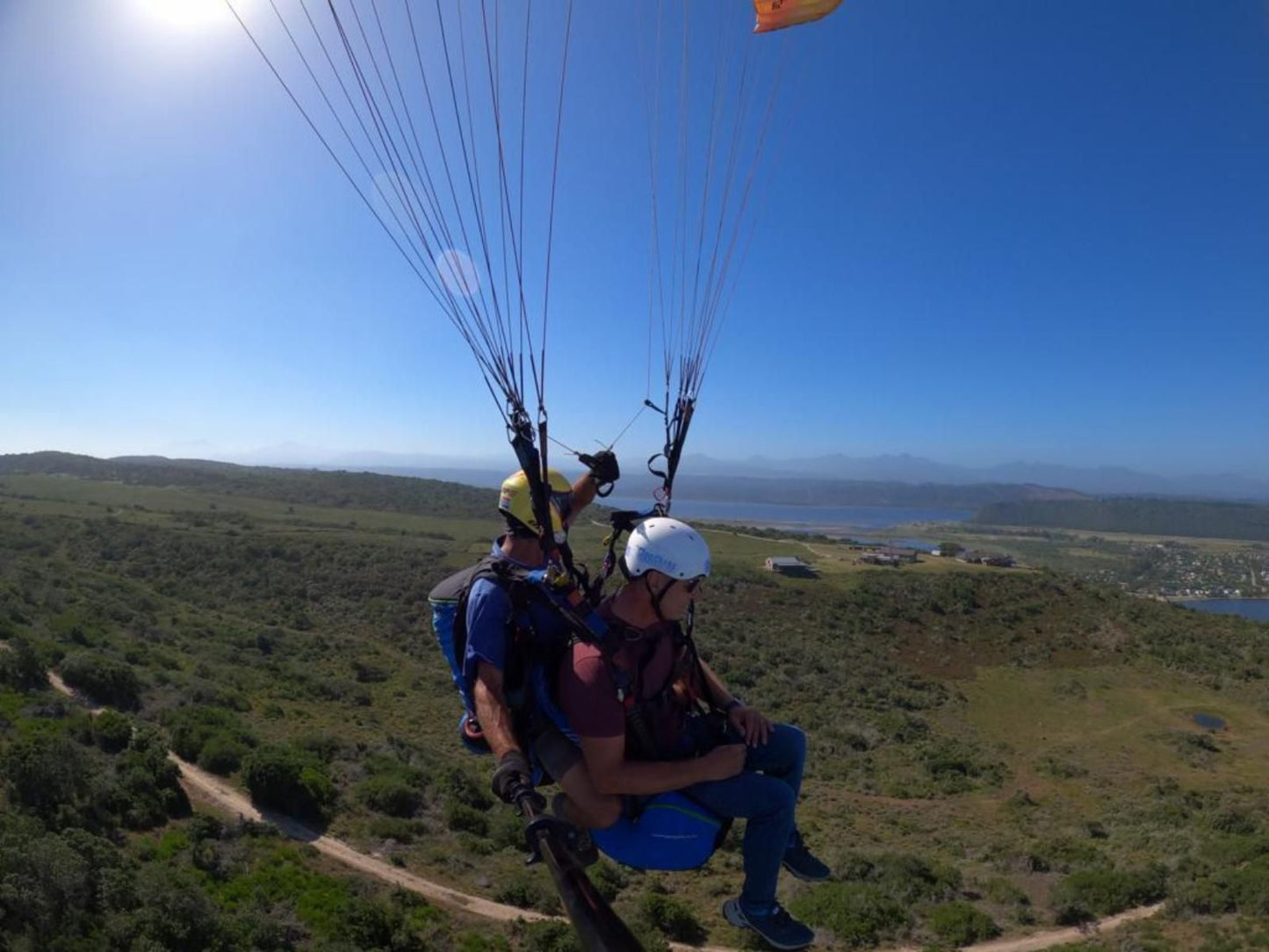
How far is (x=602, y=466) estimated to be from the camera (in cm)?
541

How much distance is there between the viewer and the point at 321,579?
44.0 meters

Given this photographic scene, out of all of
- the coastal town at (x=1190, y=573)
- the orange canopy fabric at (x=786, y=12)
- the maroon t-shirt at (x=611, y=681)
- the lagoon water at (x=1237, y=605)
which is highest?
the orange canopy fabric at (x=786, y=12)

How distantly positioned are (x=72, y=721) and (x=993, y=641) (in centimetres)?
4131

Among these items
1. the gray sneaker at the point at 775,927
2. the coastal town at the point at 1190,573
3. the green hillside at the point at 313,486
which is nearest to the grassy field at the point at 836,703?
the gray sneaker at the point at 775,927

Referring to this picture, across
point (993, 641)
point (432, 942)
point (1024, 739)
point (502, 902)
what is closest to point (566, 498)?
point (432, 942)

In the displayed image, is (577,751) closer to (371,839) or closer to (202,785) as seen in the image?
(371,839)

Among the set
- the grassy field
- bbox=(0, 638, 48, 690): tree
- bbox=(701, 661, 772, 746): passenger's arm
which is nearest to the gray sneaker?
bbox=(701, 661, 772, 746): passenger's arm

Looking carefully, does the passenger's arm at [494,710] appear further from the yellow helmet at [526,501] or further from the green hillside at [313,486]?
the green hillside at [313,486]

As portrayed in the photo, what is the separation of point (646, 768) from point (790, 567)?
4856 centimetres

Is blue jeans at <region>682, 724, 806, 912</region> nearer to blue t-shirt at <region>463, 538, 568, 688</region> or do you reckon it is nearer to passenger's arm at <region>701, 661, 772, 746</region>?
passenger's arm at <region>701, 661, 772, 746</region>

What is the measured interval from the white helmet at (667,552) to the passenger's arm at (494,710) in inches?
36.1

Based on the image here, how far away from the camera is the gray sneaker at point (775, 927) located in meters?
3.47

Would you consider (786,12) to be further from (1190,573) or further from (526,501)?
(1190,573)

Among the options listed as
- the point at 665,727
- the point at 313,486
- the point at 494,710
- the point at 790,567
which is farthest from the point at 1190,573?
the point at 494,710
